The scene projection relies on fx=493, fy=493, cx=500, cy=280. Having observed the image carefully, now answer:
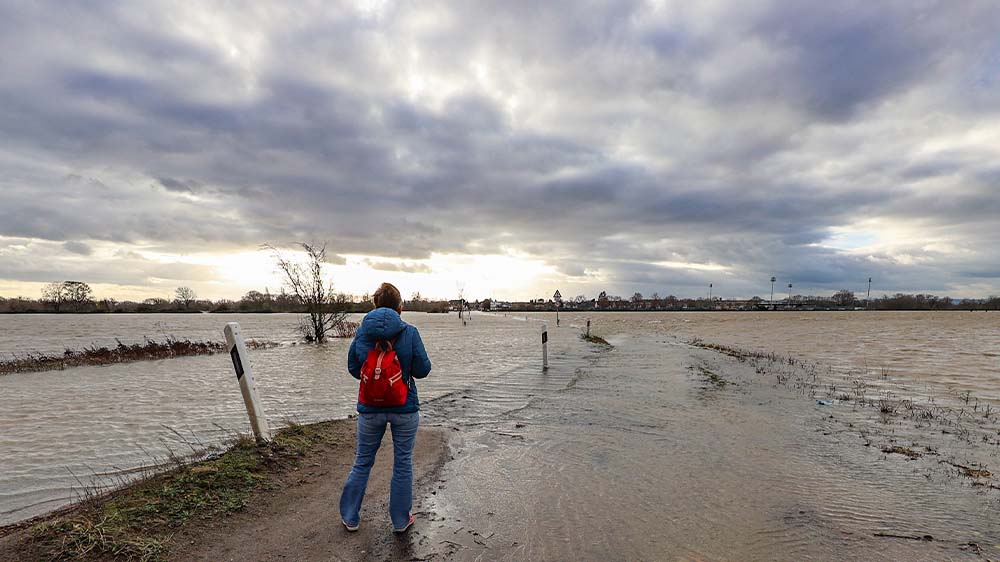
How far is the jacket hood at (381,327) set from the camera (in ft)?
13.9

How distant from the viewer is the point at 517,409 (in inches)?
423

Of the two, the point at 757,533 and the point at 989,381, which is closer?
the point at 757,533

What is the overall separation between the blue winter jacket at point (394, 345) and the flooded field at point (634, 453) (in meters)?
1.22

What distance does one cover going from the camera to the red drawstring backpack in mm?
4145

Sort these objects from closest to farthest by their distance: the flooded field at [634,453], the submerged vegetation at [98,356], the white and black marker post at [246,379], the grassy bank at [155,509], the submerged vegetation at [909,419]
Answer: the grassy bank at [155,509] < the flooded field at [634,453] < the white and black marker post at [246,379] < the submerged vegetation at [909,419] < the submerged vegetation at [98,356]

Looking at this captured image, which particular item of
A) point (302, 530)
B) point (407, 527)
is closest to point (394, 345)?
point (407, 527)

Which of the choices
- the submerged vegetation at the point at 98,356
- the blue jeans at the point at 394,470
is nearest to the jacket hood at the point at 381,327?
the blue jeans at the point at 394,470

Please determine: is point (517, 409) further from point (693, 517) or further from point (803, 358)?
point (803, 358)

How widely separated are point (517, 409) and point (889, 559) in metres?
7.24

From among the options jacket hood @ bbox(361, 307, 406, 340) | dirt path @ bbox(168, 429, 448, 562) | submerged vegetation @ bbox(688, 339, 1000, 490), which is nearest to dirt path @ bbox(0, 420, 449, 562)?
dirt path @ bbox(168, 429, 448, 562)

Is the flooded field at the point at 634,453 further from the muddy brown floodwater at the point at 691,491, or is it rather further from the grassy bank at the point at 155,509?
the grassy bank at the point at 155,509

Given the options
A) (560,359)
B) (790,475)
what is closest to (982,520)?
(790,475)

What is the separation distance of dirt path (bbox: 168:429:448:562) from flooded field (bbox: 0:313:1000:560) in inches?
15.6

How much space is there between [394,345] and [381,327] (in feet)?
0.69
